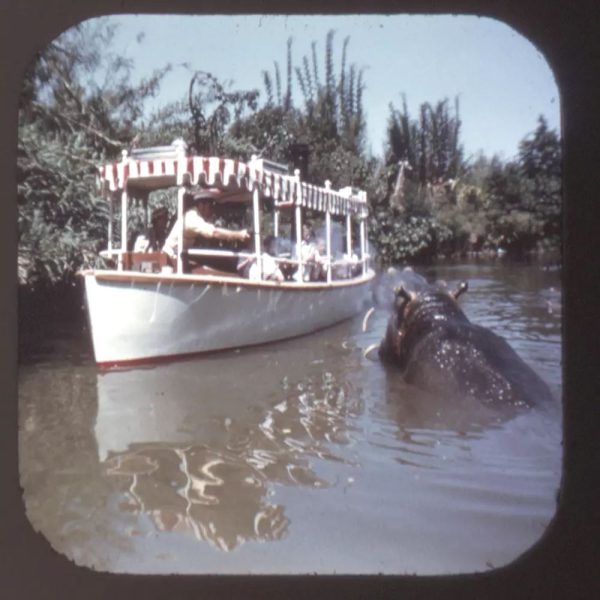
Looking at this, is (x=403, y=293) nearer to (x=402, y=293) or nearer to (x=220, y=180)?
(x=402, y=293)

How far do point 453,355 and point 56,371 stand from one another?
5.42 ft

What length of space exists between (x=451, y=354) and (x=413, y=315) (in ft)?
2.23

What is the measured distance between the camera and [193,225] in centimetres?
361

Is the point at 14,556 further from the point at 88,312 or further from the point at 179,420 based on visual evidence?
the point at 88,312

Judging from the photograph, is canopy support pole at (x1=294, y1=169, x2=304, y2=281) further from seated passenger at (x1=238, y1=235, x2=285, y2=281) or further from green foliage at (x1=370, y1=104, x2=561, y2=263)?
green foliage at (x1=370, y1=104, x2=561, y2=263)

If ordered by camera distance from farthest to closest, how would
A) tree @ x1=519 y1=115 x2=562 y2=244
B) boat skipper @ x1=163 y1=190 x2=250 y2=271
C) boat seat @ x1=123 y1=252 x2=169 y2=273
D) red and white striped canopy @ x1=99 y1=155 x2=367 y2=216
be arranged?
boat skipper @ x1=163 y1=190 x2=250 y2=271, boat seat @ x1=123 y1=252 x2=169 y2=273, red and white striped canopy @ x1=99 y1=155 x2=367 y2=216, tree @ x1=519 y1=115 x2=562 y2=244

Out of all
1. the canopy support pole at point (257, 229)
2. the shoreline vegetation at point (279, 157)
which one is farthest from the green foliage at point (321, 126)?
A: the canopy support pole at point (257, 229)

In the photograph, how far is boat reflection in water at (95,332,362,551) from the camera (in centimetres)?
195

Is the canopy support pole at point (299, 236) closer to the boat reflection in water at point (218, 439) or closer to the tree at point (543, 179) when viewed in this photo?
the boat reflection in water at point (218, 439)

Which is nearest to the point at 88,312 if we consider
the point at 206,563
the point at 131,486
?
the point at 131,486

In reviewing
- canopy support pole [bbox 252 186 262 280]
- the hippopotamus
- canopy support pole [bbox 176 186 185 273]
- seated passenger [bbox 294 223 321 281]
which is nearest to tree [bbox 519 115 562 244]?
the hippopotamus

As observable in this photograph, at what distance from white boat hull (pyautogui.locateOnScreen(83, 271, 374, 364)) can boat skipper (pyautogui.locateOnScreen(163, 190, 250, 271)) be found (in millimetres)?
169

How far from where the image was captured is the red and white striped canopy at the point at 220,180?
281 cm

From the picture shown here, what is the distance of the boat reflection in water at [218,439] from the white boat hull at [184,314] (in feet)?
0.47
